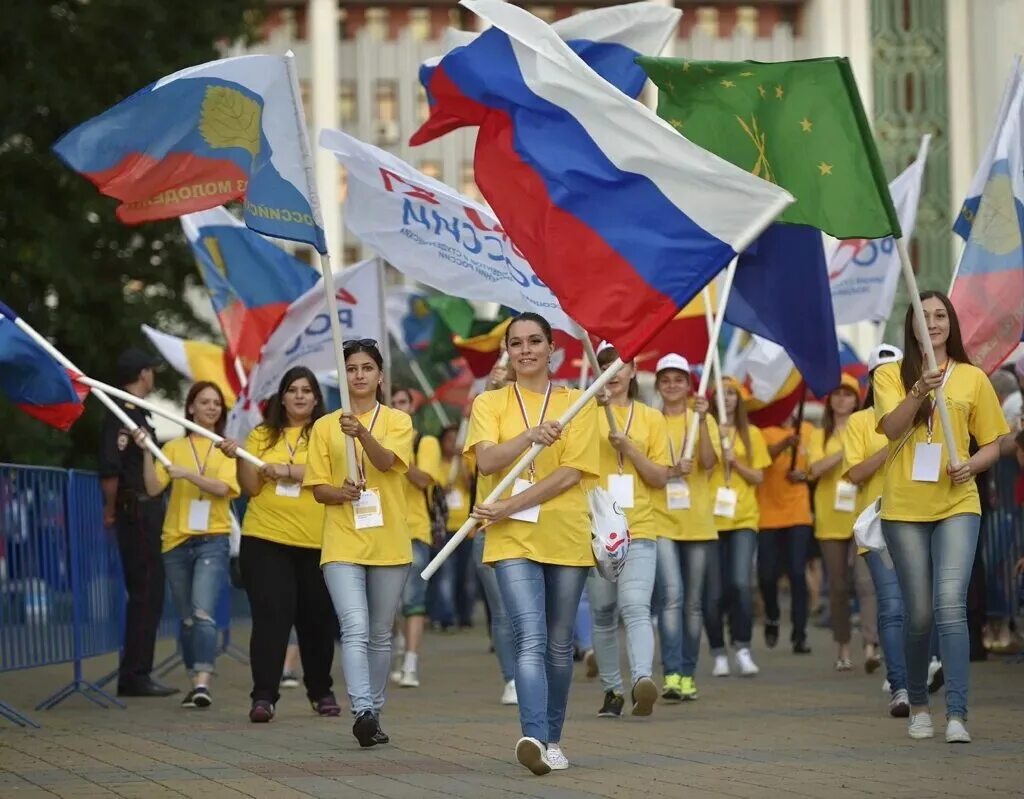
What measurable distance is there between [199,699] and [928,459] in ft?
18.7

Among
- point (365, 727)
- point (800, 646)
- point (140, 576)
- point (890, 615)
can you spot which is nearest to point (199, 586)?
point (140, 576)

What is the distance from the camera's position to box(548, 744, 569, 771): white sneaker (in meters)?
9.52

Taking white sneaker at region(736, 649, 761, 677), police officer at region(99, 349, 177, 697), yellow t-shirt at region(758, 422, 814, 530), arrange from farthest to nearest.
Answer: yellow t-shirt at region(758, 422, 814, 530), white sneaker at region(736, 649, 761, 677), police officer at region(99, 349, 177, 697)

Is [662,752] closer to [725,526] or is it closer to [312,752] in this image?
[312,752]

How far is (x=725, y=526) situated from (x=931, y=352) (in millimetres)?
6061

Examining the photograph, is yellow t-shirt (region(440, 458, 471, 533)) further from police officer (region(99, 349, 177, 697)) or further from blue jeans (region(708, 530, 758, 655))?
police officer (region(99, 349, 177, 697))

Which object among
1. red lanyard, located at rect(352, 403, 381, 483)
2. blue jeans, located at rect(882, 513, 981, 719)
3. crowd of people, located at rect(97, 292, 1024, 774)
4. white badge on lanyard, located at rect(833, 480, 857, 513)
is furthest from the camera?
white badge on lanyard, located at rect(833, 480, 857, 513)

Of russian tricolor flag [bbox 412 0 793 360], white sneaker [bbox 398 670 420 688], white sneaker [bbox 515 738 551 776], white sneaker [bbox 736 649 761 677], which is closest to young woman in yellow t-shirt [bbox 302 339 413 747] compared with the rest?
russian tricolor flag [bbox 412 0 793 360]

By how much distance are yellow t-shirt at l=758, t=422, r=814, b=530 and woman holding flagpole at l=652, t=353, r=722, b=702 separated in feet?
11.8

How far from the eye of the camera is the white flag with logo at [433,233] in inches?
536

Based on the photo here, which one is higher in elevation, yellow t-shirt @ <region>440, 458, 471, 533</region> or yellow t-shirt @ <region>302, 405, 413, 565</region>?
yellow t-shirt @ <region>302, 405, 413, 565</region>

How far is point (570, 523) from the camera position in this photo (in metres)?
9.63

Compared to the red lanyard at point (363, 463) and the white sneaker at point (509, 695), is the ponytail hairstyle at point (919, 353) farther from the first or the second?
the white sneaker at point (509, 695)

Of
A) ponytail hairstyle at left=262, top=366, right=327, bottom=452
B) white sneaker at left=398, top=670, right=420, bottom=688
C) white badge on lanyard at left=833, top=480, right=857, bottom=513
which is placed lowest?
white sneaker at left=398, top=670, right=420, bottom=688
